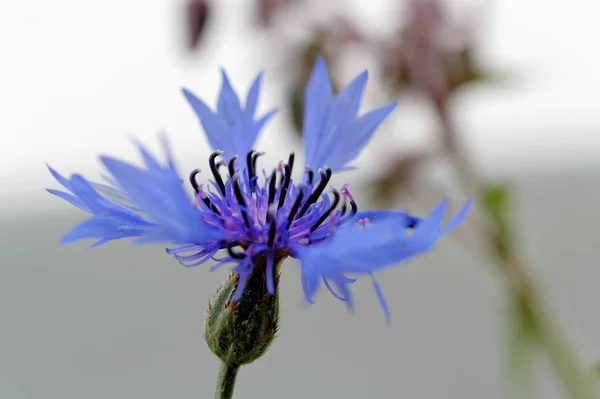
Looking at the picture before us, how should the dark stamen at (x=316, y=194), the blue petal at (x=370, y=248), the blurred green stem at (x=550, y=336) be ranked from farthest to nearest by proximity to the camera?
the blurred green stem at (x=550, y=336)
the dark stamen at (x=316, y=194)
the blue petal at (x=370, y=248)

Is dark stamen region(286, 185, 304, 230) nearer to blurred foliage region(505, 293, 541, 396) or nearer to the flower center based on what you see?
the flower center

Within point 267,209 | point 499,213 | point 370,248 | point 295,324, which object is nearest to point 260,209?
point 267,209

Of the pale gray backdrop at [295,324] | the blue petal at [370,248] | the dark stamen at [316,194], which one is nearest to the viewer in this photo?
the blue petal at [370,248]

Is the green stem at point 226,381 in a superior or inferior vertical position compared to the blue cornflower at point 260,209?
inferior

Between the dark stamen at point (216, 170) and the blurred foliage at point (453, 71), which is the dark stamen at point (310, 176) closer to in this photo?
the dark stamen at point (216, 170)

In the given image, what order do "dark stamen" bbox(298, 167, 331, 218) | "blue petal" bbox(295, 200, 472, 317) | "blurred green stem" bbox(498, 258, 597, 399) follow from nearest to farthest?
"blue petal" bbox(295, 200, 472, 317), "dark stamen" bbox(298, 167, 331, 218), "blurred green stem" bbox(498, 258, 597, 399)

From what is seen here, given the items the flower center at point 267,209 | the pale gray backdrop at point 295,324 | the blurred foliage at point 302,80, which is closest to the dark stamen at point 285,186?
the flower center at point 267,209

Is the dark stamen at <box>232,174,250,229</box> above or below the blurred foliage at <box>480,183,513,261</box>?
below

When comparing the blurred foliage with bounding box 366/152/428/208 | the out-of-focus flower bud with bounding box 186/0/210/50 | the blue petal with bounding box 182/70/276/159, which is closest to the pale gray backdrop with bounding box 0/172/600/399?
the blurred foliage with bounding box 366/152/428/208
